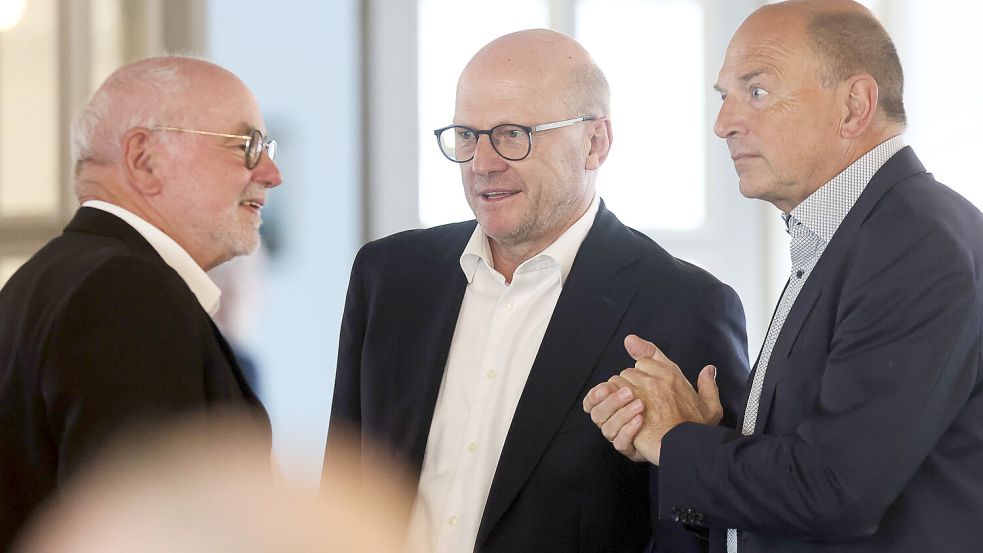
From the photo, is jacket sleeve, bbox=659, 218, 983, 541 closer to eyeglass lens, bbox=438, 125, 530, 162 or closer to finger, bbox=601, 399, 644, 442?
finger, bbox=601, 399, 644, 442

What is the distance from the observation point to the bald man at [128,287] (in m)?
1.66

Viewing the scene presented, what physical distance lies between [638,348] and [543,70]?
734 mm

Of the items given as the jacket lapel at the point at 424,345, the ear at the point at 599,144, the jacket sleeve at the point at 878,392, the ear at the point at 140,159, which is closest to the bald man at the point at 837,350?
the jacket sleeve at the point at 878,392

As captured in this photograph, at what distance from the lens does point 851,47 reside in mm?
1971

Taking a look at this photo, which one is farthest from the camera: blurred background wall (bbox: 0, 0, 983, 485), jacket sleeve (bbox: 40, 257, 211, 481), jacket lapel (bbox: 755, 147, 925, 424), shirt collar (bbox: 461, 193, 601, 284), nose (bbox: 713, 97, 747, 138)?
blurred background wall (bbox: 0, 0, 983, 485)

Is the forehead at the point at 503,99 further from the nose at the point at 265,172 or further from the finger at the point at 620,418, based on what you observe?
the finger at the point at 620,418

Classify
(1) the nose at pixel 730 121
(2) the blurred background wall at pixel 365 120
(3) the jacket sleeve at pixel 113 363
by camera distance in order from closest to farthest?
1. (3) the jacket sleeve at pixel 113 363
2. (1) the nose at pixel 730 121
3. (2) the blurred background wall at pixel 365 120

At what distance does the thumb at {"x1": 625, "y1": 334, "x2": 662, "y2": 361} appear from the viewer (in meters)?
2.14

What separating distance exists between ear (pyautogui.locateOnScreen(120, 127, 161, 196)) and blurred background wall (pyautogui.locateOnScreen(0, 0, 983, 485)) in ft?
6.35

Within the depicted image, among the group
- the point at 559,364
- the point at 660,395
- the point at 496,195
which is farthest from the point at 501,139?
the point at 660,395

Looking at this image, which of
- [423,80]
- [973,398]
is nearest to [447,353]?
[973,398]

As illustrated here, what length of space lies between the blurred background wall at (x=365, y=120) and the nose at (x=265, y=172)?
68.5 inches

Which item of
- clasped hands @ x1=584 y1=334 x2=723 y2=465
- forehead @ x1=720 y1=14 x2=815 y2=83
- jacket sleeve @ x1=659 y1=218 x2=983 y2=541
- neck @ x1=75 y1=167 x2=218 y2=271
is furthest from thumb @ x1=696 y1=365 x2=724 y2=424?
neck @ x1=75 y1=167 x2=218 y2=271

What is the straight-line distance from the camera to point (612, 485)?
2.27 meters
